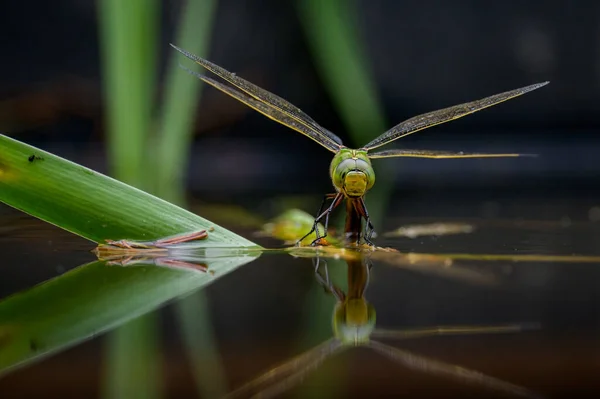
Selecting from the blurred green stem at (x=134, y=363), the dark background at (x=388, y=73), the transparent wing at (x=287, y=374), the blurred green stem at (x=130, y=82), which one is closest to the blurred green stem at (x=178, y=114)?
the blurred green stem at (x=130, y=82)

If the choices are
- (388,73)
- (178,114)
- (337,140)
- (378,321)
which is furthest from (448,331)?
(388,73)

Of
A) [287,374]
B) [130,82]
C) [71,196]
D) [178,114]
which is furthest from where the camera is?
[178,114]

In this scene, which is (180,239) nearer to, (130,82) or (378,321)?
(378,321)

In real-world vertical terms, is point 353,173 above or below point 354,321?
above

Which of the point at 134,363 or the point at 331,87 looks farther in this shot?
the point at 331,87

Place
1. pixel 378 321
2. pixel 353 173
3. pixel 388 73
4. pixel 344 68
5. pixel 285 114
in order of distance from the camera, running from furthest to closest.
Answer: pixel 388 73 → pixel 344 68 → pixel 285 114 → pixel 353 173 → pixel 378 321

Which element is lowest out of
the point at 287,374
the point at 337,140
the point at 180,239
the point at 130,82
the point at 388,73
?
the point at 287,374

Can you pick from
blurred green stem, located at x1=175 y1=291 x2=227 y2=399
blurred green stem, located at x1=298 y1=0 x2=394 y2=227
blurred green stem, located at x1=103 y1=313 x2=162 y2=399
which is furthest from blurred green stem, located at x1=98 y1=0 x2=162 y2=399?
blurred green stem, located at x1=103 y1=313 x2=162 y2=399

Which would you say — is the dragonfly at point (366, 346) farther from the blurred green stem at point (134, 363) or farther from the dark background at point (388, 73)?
the dark background at point (388, 73)
